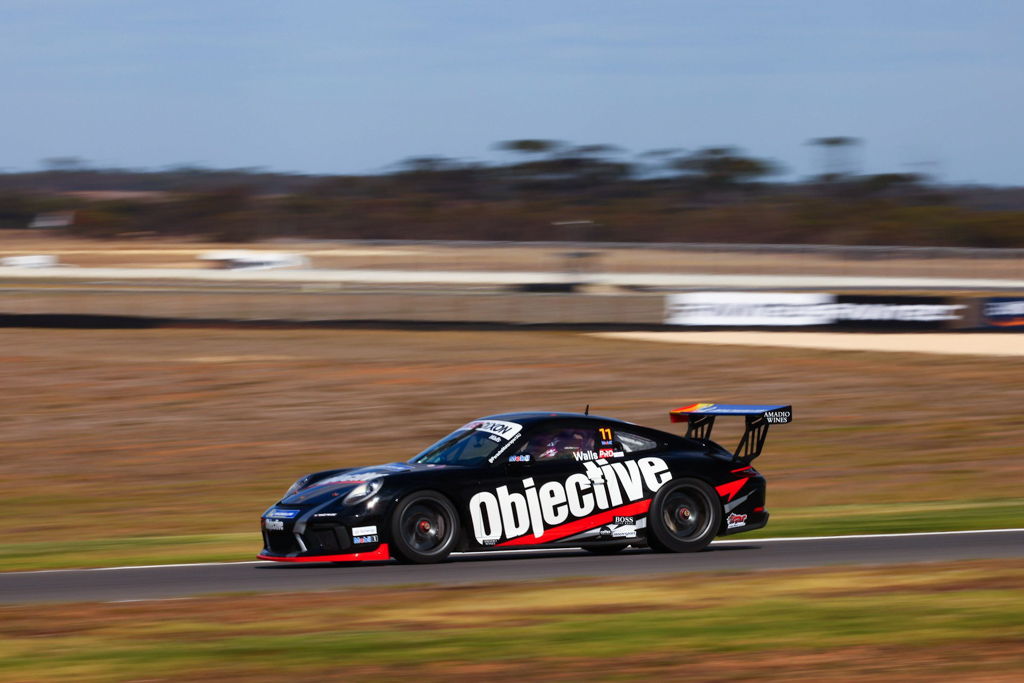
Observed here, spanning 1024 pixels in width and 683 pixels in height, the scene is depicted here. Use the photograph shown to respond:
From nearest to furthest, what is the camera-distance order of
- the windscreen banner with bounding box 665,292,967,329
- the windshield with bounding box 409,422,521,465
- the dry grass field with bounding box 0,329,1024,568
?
the windshield with bounding box 409,422,521,465, the dry grass field with bounding box 0,329,1024,568, the windscreen banner with bounding box 665,292,967,329

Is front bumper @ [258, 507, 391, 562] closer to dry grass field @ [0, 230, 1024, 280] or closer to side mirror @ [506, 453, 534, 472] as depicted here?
side mirror @ [506, 453, 534, 472]

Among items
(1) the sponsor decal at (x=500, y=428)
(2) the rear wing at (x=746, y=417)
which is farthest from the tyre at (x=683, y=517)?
(1) the sponsor decal at (x=500, y=428)

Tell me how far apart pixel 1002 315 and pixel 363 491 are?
24.2 metres

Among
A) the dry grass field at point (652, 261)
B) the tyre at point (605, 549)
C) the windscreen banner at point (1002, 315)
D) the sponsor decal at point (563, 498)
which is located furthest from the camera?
the dry grass field at point (652, 261)

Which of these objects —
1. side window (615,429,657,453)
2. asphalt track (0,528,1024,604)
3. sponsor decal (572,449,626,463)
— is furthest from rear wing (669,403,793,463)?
asphalt track (0,528,1024,604)

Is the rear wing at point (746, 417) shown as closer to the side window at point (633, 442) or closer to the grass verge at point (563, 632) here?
the side window at point (633, 442)

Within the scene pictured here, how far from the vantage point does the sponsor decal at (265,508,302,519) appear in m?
9.23

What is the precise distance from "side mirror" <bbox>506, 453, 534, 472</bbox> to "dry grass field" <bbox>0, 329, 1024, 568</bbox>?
2.53 meters

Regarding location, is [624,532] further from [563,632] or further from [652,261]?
[652,261]

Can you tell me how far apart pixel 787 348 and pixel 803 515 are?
601 inches

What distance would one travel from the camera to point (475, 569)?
9234 mm

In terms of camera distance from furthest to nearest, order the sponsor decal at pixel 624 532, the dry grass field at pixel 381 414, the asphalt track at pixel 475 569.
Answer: the dry grass field at pixel 381 414 → the sponsor decal at pixel 624 532 → the asphalt track at pixel 475 569

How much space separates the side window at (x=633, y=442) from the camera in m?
10.0

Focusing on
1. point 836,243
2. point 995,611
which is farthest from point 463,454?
point 836,243
